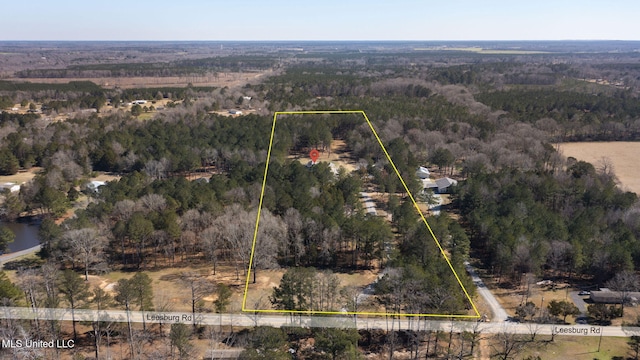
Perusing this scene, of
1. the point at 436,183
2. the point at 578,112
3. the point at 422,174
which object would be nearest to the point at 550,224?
the point at 436,183

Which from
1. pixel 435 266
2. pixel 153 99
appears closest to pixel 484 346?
pixel 435 266

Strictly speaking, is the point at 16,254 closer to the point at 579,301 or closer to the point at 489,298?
the point at 489,298

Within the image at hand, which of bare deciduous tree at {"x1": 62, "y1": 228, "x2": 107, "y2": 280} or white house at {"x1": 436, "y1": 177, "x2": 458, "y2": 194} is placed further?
white house at {"x1": 436, "y1": 177, "x2": 458, "y2": 194}

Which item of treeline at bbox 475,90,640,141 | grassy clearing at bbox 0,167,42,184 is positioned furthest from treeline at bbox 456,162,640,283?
grassy clearing at bbox 0,167,42,184

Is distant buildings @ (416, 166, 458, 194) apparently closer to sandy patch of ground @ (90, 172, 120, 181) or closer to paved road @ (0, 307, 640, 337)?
paved road @ (0, 307, 640, 337)

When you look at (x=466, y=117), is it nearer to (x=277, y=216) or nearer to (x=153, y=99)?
(x=277, y=216)

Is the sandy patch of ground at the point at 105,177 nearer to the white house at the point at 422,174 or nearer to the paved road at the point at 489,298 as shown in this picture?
the white house at the point at 422,174

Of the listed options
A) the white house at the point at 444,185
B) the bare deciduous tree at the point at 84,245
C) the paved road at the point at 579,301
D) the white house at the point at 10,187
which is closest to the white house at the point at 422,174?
the white house at the point at 444,185
